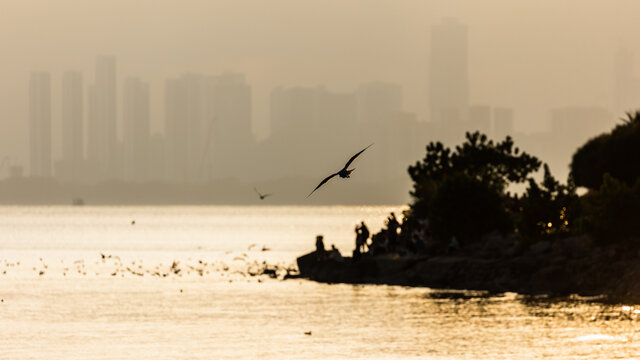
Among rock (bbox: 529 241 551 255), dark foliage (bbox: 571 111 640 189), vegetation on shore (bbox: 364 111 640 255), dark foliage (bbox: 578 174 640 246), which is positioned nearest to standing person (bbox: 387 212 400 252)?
vegetation on shore (bbox: 364 111 640 255)

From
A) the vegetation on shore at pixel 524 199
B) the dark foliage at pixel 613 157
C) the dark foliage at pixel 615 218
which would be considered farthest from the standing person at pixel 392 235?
the dark foliage at pixel 613 157

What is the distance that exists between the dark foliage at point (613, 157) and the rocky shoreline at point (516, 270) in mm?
22206

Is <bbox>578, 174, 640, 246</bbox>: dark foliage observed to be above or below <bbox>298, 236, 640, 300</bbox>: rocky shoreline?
above

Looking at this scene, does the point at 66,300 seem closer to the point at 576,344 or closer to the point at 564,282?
the point at 564,282

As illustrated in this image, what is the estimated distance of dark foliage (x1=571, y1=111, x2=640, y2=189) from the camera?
4245 inches

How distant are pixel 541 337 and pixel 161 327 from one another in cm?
2087

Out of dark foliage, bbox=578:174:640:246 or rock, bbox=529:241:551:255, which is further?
rock, bbox=529:241:551:255

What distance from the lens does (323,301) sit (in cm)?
7800

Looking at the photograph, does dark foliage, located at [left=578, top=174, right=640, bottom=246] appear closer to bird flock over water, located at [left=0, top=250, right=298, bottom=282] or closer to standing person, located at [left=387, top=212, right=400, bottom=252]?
standing person, located at [left=387, top=212, right=400, bottom=252]

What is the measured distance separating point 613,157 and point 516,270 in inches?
1191

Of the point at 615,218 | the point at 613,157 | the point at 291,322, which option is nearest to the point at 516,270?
the point at 615,218

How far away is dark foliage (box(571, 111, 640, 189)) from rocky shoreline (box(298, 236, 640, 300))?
22206 mm

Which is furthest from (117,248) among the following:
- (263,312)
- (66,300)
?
(263,312)

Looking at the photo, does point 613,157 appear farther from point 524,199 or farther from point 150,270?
point 150,270
